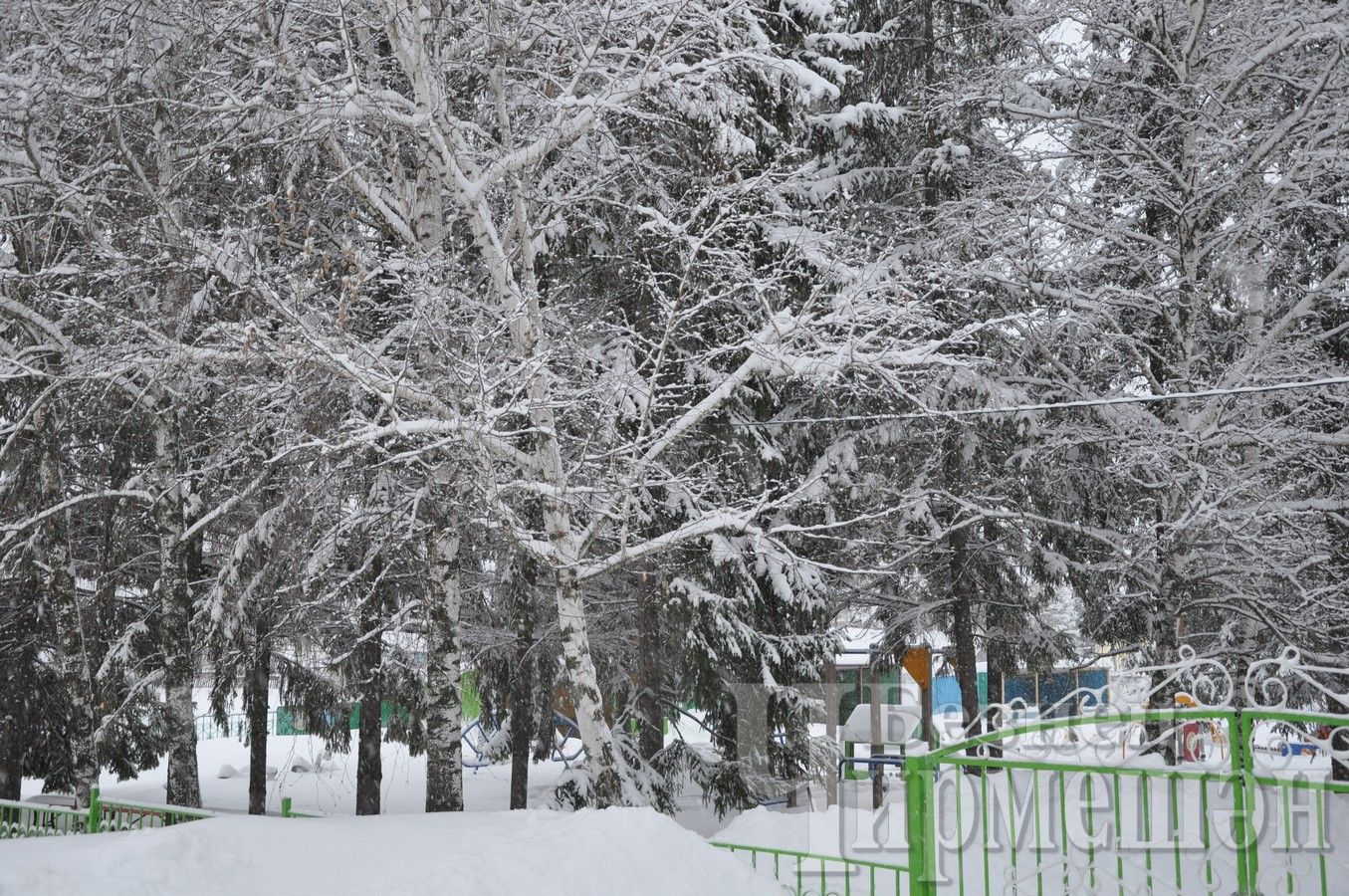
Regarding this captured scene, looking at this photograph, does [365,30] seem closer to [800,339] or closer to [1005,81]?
[800,339]

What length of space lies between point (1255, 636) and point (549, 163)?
417 inches

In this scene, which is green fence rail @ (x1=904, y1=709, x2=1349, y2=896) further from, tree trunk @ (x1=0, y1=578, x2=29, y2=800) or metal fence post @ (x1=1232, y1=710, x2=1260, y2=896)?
tree trunk @ (x1=0, y1=578, x2=29, y2=800)

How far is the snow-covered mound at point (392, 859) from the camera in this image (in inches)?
204

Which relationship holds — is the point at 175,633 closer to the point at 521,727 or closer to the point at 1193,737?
the point at 521,727

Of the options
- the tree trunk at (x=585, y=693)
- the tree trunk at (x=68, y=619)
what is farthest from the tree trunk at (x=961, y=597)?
the tree trunk at (x=68, y=619)

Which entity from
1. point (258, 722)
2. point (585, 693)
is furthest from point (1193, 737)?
point (258, 722)

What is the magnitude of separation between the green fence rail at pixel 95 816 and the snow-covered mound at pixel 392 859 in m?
2.32

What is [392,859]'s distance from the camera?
5.98 m

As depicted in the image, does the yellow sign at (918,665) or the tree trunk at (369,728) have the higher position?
the yellow sign at (918,665)

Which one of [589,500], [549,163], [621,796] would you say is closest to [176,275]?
[549,163]

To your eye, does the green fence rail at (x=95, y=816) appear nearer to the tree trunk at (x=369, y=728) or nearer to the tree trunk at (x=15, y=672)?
the tree trunk at (x=369, y=728)

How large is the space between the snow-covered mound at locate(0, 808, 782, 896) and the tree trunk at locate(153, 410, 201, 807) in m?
5.96

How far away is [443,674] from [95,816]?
118 inches

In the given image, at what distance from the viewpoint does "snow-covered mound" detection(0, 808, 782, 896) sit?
5180mm
